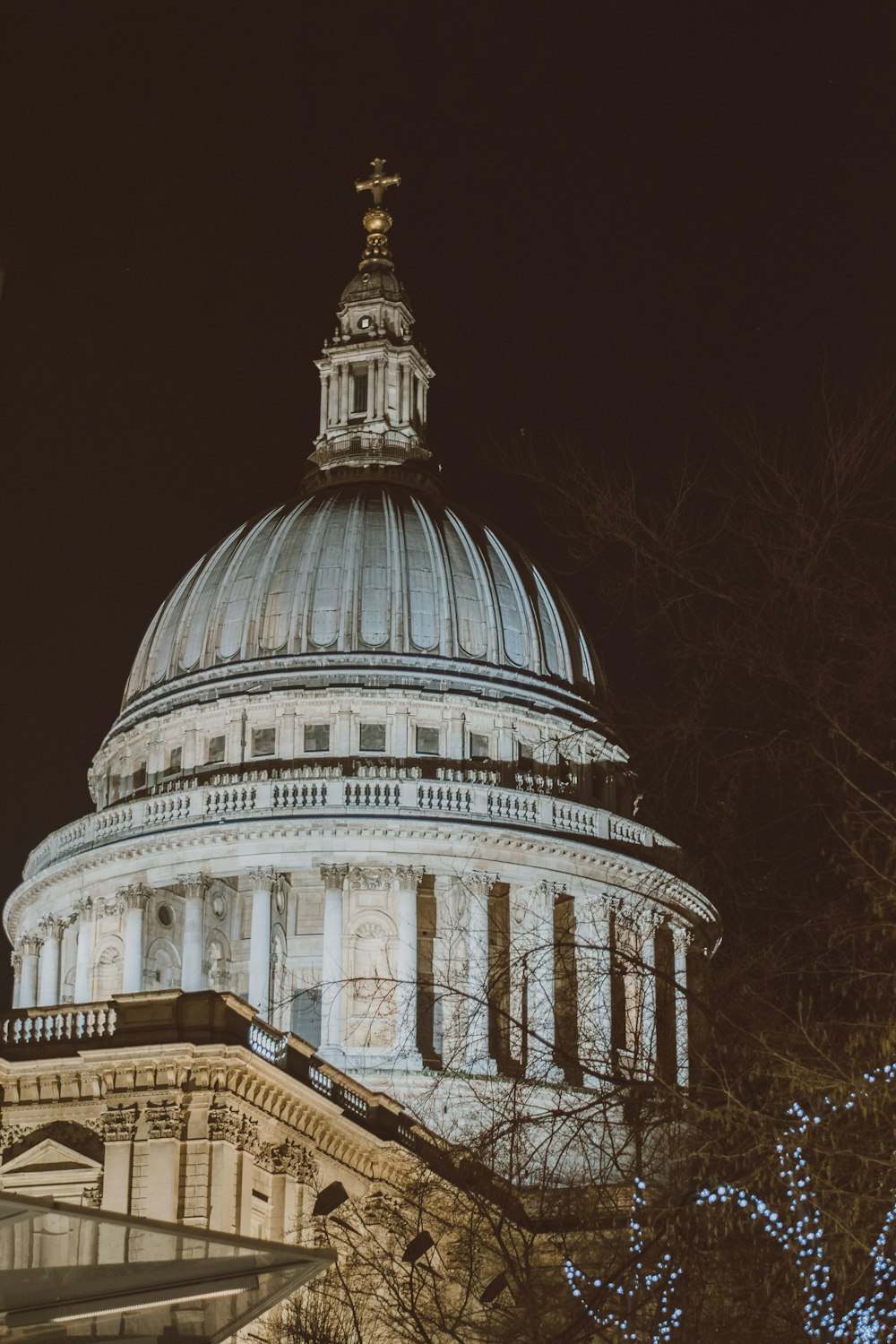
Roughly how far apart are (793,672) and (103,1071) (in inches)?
1045

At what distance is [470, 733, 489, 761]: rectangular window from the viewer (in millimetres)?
74500

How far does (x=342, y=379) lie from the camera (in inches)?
3310

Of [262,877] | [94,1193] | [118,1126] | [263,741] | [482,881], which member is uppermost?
[263,741]

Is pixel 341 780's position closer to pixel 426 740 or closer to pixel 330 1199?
pixel 426 740

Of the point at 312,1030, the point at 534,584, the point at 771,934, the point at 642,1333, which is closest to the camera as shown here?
the point at 771,934

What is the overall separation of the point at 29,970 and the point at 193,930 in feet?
31.7

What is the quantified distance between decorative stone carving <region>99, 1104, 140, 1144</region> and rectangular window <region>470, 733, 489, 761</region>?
109ft

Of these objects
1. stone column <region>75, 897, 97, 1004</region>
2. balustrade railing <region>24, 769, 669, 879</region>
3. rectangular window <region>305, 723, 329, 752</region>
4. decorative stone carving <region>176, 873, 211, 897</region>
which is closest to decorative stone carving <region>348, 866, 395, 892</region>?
balustrade railing <region>24, 769, 669, 879</region>

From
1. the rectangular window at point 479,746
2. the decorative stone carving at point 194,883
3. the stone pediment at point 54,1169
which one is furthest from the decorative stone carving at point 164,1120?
the rectangular window at point 479,746

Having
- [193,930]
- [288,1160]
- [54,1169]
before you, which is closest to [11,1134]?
[54,1169]

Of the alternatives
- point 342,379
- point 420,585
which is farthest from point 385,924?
point 342,379

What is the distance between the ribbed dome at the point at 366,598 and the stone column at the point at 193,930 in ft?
26.5

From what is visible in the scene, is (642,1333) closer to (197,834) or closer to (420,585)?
(197,834)

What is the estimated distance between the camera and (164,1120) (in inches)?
1638
